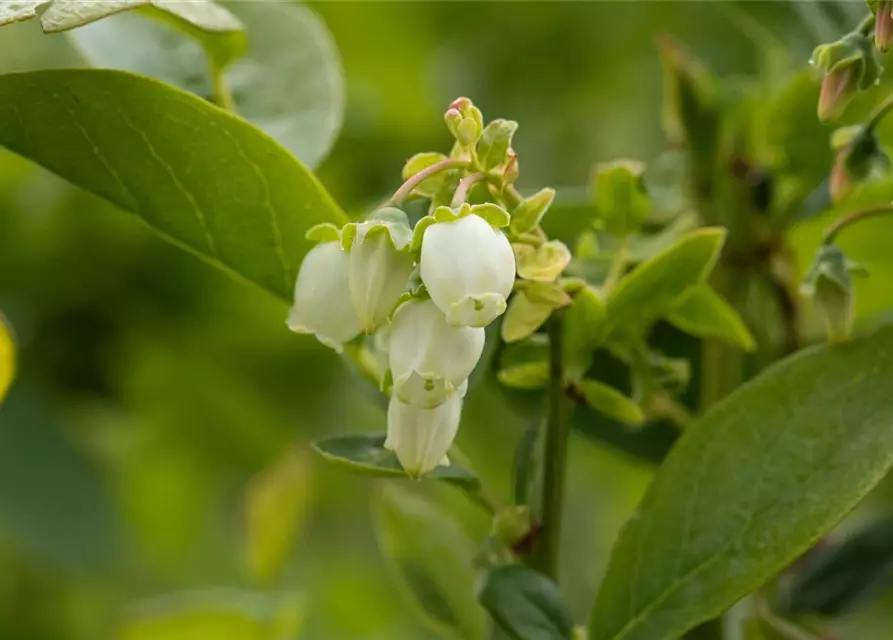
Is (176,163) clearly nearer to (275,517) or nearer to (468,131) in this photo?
(468,131)

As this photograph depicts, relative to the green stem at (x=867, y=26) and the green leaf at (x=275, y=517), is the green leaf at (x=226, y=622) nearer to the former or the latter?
the green leaf at (x=275, y=517)

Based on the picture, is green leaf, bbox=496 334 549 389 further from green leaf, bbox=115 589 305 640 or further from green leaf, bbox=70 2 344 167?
green leaf, bbox=115 589 305 640

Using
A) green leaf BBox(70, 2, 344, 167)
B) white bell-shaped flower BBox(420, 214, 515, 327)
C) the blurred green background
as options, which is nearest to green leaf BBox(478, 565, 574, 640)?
white bell-shaped flower BBox(420, 214, 515, 327)

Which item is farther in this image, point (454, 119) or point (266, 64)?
point (266, 64)

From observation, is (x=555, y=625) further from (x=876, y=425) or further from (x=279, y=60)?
(x=279, y=60)

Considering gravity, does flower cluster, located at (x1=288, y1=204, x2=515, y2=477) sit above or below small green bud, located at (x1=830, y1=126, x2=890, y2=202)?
below

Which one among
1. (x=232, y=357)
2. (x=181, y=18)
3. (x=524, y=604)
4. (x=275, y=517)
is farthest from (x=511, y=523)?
(x=232, y=357)
